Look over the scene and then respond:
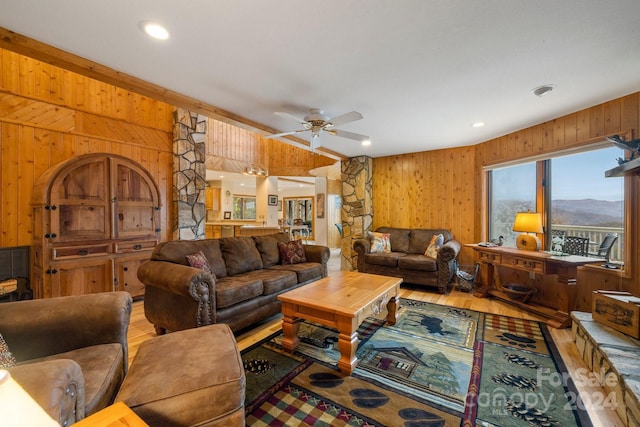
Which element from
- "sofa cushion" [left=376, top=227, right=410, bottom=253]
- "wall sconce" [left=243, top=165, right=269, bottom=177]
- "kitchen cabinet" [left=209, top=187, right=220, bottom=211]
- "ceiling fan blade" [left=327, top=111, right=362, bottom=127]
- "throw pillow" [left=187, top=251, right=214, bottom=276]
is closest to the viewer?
"ceiling fan blade" [left=327, top=111, right=362, bottom=127]

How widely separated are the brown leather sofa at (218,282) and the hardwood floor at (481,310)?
0.45 feet

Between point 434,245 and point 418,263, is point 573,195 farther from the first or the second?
point 418,263

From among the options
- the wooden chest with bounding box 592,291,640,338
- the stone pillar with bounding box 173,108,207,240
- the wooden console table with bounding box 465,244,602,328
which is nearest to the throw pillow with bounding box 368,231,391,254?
the wooden console table with bounding box 465,244,602,328

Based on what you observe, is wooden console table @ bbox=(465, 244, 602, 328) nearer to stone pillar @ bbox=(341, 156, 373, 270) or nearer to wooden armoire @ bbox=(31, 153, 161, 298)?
stone pillar @ bbox=(341, 156, 373, 270)

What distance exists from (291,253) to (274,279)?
0.82 m

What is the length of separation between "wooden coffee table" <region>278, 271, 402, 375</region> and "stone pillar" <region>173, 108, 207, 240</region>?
2.70 meters

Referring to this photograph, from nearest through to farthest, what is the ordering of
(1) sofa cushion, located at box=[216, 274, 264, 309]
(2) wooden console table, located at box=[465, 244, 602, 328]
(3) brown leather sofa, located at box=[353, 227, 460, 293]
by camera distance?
(1) sofa cushion, located at box=[216, 274, 264, 309], (2) wooden console table, located at box=[465, 244, 602, 328], (3) brown leather sofa, located at box=[353, 227, 460, 293]

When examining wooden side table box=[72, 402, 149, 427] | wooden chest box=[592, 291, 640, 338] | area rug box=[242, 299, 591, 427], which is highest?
wooden side table box=[72, 402, 149, 427]

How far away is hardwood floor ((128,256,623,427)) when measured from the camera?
1.66 m

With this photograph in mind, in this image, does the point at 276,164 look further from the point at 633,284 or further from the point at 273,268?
the point at 633,284

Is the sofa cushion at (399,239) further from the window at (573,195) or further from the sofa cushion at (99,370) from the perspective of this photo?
the sofa cushion at (99,370)

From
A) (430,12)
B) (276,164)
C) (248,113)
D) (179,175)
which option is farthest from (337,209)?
(430,12)

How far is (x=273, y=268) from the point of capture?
3.48m

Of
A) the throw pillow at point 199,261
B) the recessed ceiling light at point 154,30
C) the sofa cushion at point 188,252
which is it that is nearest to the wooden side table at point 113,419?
the throw pillow at point 199,261
